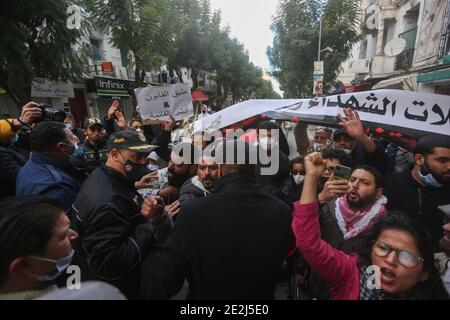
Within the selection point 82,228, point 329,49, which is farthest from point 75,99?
point 82,228

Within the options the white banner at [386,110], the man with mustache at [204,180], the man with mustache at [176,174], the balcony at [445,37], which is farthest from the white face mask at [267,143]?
the balcony at [445,37]

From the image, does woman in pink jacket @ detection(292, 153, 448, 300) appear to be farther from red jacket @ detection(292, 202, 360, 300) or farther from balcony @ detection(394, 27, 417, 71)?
balcony @ detection(394, 27, 417, 71)

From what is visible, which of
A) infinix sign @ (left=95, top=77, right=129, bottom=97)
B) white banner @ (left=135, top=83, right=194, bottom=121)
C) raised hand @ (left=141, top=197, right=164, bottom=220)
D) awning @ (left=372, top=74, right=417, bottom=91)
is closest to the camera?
raised hand @ (left=141, top=197, right=164, bottom=220)

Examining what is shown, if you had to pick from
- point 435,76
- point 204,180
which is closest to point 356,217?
point 204,180

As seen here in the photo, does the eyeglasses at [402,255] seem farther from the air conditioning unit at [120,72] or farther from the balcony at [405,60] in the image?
the air conditioning unit at [120,72]

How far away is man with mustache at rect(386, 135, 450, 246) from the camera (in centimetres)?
203

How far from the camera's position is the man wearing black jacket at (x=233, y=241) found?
1372mm

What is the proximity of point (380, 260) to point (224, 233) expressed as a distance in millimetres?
793

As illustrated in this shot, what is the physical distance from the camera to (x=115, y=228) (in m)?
1.52

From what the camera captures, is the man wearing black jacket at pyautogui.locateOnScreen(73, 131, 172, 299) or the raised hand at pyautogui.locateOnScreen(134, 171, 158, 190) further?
the raised hand at pyautogui.locateOnScreen(134, 171, 158, 190)

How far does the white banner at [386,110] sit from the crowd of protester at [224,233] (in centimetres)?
30

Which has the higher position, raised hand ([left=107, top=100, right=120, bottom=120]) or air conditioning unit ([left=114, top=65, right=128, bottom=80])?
air conditioning unit ([left=114, top=65, right=128, bottom=80])

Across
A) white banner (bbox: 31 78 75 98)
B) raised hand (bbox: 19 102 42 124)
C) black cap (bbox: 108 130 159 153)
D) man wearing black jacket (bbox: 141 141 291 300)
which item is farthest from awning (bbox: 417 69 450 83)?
white banner (bbox: 31 78 75 98)
